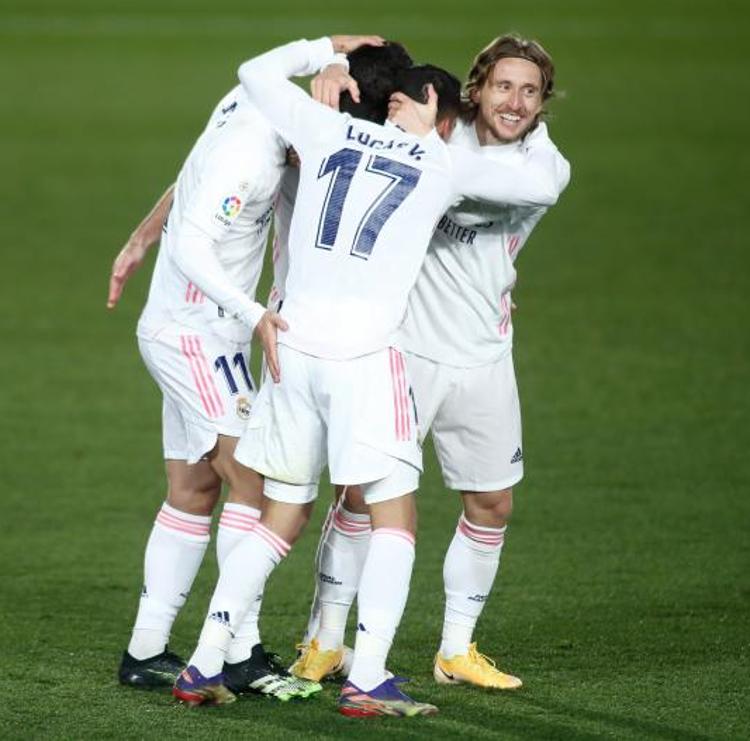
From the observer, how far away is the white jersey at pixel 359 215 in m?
5.02

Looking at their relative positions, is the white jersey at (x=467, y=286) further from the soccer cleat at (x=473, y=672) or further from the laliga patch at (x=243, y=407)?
the soccer cleat at (x=473, y=672)

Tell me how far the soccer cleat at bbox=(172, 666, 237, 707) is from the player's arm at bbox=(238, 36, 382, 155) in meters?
1.54

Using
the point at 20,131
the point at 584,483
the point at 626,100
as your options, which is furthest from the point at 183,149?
the point at 584,483

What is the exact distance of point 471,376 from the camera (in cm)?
565

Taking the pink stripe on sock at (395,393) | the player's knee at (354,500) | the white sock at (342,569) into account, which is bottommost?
the white sock at (342,569)

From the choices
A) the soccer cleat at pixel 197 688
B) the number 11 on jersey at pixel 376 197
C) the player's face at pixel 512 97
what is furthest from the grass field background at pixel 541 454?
the player's face at pixel 512 97

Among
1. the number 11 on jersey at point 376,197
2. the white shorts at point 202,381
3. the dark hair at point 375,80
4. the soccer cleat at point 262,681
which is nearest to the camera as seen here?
the number 11 on jersey at point 376,197

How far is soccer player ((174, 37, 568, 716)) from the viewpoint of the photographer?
5027mm

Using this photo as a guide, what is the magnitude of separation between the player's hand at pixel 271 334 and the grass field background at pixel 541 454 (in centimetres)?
101

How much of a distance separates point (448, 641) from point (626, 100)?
17450mm

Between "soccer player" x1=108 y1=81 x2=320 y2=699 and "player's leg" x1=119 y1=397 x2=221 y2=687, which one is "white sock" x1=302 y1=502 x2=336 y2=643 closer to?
"soccer player" x1=108 y1=81 x2=320 y2=699

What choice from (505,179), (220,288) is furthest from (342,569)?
(505,179)

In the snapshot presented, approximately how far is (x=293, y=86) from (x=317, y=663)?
181cm

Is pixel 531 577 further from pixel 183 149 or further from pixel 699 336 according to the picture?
pixel 183 149
